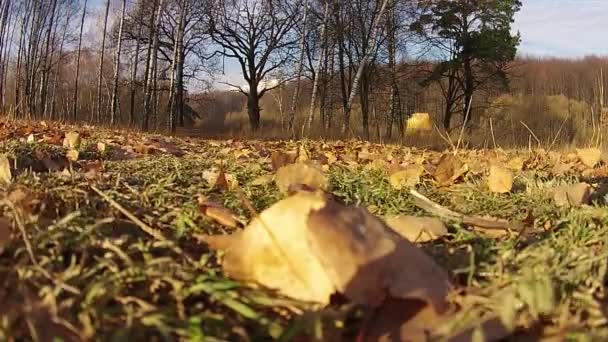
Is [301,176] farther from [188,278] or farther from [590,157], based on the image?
[590,157]

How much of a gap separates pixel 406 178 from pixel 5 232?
3.79 feet

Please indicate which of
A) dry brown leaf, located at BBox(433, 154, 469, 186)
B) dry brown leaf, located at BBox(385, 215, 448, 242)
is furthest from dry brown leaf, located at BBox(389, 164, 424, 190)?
dry brown leaf, located at BBox(385, 215, 448, 242)

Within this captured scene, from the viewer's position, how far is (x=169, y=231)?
91cm

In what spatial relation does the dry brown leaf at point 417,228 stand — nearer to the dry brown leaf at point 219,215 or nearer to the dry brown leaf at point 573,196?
the dry brown leaf at point 219,215

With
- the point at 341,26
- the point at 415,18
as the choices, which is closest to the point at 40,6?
the point at 341,26

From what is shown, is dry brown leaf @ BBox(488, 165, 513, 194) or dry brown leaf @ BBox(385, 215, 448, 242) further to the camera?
dry brown leaf @ BBox(488, 165, 513, 194)

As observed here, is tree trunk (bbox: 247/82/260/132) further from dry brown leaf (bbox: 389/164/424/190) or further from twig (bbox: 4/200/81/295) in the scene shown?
twig (bbox: 4/200/81/295)

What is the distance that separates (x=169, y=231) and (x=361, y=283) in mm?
451

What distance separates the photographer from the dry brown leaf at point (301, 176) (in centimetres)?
122

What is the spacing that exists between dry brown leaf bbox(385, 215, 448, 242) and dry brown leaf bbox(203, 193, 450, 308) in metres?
0.23

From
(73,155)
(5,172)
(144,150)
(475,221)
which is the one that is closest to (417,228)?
(475,221)

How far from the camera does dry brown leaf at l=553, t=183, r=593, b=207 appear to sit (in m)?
1.32

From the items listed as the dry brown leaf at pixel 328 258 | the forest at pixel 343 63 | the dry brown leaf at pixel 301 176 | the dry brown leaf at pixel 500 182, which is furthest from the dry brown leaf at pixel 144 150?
the forest at pixel 343 63

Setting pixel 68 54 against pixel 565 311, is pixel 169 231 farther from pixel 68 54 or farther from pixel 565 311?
pixel 68 54
